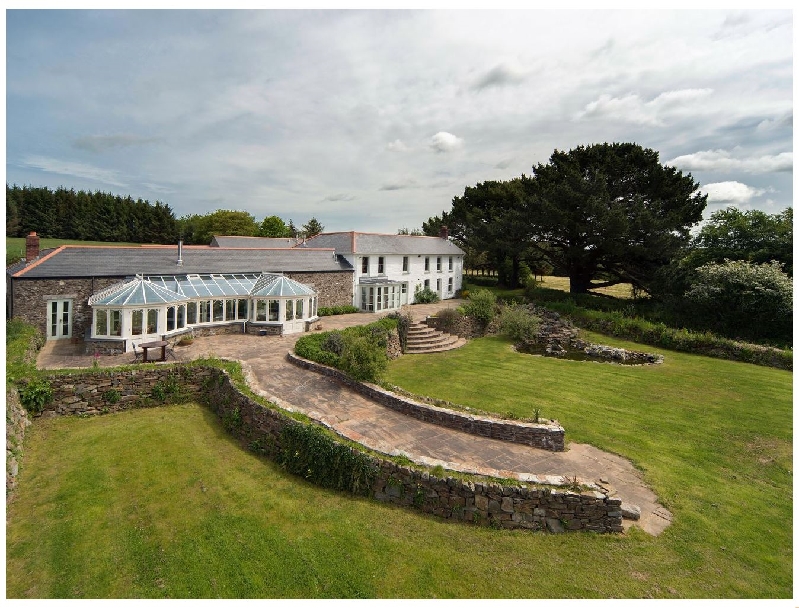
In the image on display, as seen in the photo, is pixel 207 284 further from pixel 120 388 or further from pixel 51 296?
pixel 120 388

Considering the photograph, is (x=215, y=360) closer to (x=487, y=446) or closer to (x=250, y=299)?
(x=250, y=299)

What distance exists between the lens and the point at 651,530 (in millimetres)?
6863

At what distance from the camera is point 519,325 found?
73.7 ft

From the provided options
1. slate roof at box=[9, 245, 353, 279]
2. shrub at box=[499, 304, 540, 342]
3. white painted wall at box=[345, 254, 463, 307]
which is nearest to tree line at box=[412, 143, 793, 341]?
white painted wall at box=[345, 254, 463, 307]

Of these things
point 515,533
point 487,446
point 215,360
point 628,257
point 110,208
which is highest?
point 110,208

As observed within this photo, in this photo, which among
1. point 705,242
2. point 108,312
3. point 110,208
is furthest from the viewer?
point 110,208

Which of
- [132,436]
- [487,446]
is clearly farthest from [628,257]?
[132,436]

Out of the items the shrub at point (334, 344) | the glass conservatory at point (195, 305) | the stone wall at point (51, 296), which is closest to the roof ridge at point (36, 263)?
the stone wall at point (51, 296)

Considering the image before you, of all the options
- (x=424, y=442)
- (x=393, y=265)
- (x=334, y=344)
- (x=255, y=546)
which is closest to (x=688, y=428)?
(x=424, y=442)

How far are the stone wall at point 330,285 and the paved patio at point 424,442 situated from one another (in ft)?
33.3

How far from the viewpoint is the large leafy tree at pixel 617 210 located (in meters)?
26.2

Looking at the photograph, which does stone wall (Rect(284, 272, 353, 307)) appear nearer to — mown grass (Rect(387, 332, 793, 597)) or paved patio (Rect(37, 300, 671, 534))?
mown grass (Rect(387, 332, 793, 597))

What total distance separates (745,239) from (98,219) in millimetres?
65126

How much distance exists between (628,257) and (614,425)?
2157 centimetres
